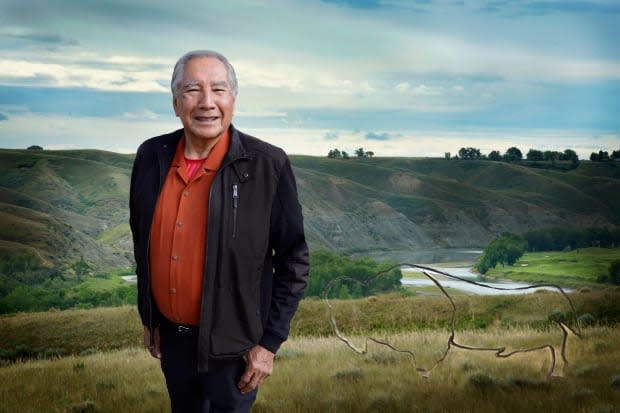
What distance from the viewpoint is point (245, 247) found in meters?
3.81

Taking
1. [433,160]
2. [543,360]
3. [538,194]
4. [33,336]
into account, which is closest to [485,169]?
[433,160]

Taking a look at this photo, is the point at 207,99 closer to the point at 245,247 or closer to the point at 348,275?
the point at 245,247

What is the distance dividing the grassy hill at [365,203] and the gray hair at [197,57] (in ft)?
230

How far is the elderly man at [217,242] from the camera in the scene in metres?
3.78

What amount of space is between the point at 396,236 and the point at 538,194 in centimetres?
1760

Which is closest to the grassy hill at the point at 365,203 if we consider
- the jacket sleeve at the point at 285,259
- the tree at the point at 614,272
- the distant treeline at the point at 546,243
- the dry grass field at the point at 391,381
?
the distant treeline at the point at 546,243

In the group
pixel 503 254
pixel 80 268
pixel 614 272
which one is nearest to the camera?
pixel 614 272

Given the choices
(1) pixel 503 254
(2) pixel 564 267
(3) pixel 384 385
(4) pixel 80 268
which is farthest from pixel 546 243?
(3) pixel 384 385

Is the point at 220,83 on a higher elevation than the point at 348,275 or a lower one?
higher

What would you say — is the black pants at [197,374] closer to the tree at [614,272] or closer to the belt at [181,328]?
the belt at [181,328]

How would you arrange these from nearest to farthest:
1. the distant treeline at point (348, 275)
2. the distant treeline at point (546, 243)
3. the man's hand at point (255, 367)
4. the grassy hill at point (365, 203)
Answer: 1. the man's hand at point (255, 367)
2. the distant treeline at point (546, 243)
3. the distant treeline at point (348, 275)
4. the grassy hill at point (365, 203)

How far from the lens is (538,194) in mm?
88062

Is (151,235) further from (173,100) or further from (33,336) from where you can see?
(33,336)

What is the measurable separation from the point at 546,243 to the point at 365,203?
52544 mm
